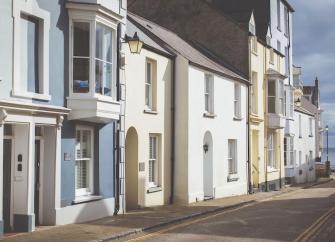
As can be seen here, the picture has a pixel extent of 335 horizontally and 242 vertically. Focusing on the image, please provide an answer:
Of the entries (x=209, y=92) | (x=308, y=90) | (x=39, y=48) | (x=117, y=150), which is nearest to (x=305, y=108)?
(x=308, y=90)

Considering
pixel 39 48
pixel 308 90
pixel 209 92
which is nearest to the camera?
pixel 39 48

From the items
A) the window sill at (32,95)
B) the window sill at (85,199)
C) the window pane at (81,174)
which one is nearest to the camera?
the window sill at (32,95)

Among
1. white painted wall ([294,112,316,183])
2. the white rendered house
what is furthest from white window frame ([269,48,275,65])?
white painted wall ([294,112,316,183])

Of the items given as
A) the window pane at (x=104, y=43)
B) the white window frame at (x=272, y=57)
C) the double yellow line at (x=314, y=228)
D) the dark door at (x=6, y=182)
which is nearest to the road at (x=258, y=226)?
the double yellow line at (x=314, y=228)

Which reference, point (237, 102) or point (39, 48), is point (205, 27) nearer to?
point (237, 102)

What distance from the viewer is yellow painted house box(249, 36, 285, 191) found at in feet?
113

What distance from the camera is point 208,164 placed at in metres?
27.4

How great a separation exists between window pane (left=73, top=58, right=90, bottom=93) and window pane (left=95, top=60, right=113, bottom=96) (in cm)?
35

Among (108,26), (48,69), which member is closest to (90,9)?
(108,26)

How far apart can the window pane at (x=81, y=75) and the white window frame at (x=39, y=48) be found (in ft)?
4.28

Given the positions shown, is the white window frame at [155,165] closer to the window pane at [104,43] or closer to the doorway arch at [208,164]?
the doorway arch at [208,164]

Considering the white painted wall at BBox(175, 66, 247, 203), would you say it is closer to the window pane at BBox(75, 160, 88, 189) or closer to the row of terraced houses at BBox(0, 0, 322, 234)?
the row of terraced houses at BBox(0, 0, 322, 234)

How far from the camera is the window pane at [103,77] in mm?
17328

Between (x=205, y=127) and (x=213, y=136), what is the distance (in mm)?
1182
